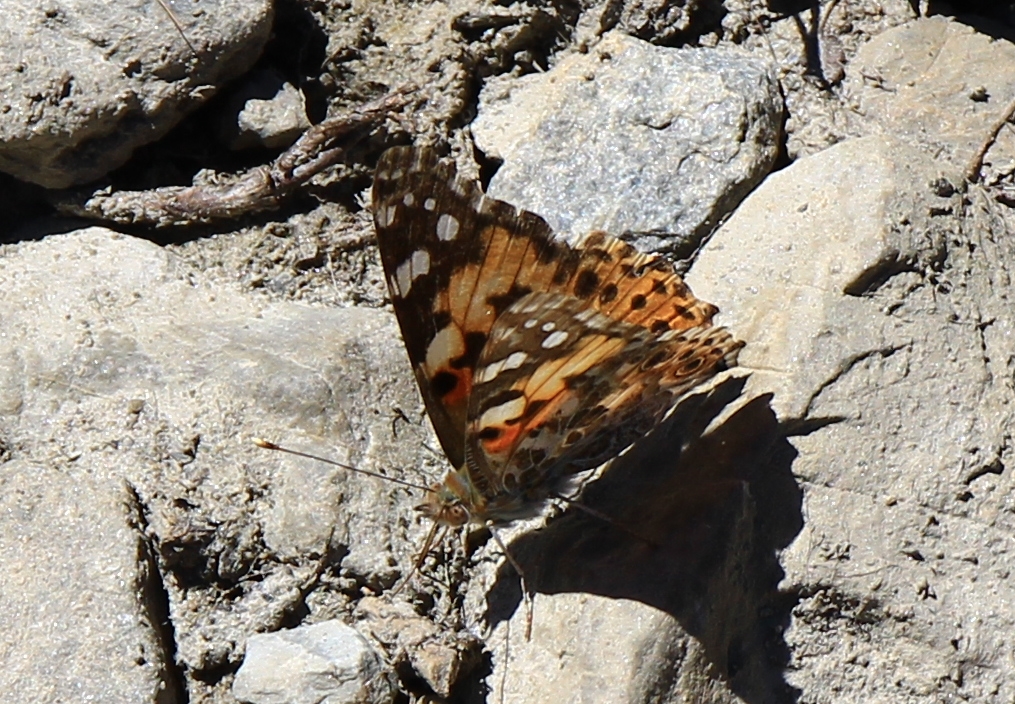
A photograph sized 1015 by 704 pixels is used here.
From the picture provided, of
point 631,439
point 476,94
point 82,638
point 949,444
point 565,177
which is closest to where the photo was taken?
point 82,638

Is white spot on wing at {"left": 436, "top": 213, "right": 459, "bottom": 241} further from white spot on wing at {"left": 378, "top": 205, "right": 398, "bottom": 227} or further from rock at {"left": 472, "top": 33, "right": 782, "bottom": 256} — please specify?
rock at {"left": 472, "top": 33, "right": 782, "bottom": 256}

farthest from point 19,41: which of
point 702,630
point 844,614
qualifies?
point 844,614

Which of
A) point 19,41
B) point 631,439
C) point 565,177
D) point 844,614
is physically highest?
point 19,41

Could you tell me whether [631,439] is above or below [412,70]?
below

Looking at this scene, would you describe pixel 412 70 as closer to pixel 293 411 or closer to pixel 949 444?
pixel 293 411

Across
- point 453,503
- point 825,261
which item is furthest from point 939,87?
point 453,503

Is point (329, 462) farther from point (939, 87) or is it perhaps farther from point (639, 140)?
point (939, 87)

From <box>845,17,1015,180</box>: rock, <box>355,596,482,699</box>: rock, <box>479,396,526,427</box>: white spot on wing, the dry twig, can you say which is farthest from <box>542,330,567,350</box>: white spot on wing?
<box>845,17,1015,180</box>: rock
